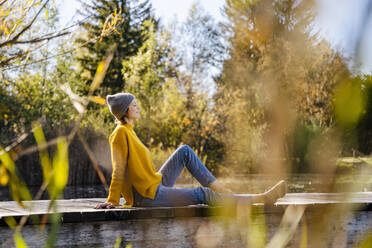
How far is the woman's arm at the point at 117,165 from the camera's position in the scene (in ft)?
9.95

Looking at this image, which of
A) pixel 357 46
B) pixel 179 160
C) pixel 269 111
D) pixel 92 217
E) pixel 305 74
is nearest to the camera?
pixel 357 46

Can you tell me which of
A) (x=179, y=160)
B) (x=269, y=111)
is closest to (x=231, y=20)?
(x=269, y=111)

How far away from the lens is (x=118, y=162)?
10.2 feet

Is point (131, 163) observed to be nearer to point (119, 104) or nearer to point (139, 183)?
point (139, 183)

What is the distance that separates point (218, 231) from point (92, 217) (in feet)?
2.57

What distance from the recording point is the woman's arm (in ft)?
9.95

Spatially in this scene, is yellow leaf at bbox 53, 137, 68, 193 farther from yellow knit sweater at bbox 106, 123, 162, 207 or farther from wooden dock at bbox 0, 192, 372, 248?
yellow knit sweater at bbox 106, 123, 162, 207

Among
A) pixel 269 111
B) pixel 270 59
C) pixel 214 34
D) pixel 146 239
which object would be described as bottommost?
pixel 146 239

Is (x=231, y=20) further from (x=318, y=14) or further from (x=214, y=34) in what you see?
(x=318, y=14)

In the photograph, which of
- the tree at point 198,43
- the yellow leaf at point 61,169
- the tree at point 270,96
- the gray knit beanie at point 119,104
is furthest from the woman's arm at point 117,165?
the tree at point 198,43

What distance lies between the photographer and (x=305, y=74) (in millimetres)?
14984

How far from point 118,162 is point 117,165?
0.03m

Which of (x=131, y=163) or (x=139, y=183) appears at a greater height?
(x=131, y=163)

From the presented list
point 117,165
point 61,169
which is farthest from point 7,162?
point 117,165
